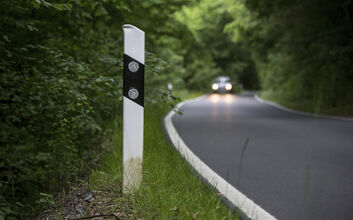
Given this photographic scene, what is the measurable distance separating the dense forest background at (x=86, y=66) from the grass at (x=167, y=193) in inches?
28.6

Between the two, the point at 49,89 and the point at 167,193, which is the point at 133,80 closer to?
the point at 167,193

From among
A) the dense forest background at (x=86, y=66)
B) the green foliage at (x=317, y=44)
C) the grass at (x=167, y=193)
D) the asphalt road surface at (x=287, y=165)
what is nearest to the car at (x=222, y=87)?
the dense forest background at (x=86, y=66)

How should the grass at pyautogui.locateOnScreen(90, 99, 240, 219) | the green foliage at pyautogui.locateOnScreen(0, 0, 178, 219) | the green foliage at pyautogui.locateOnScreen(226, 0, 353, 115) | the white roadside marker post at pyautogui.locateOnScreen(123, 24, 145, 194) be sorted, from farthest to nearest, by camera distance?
1. the green foliage at pyautogui.locateOnScreen(226, 0, 353, 115)
2. the green foliage at pyautogui.locateOnScreen(0, 0, 178, 219)
3. the white roadside marker post at pyautogui.locateOnScreen(123, 24, 145, 194)
4. the grass at pyautogui.locateOnScreen(90, 99, 240, 219)

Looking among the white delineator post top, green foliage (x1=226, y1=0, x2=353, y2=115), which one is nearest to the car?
green foliage (x1=226, y1=0, x2=353, y2=115)

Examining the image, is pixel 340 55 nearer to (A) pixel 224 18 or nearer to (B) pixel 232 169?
(B) pixel 232 169

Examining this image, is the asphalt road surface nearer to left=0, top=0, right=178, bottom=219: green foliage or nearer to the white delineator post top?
the white delineator post top

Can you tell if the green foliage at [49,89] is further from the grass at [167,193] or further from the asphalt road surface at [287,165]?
the asphalt road surface at [287,165]

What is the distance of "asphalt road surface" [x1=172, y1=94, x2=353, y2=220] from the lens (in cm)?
409

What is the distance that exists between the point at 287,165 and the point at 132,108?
10.3 feet

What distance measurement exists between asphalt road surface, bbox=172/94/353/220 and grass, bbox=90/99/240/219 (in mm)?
533

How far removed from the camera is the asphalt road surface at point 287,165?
409 cm

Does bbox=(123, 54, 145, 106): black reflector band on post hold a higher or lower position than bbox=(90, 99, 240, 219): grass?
higher

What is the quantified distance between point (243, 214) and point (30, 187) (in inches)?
193

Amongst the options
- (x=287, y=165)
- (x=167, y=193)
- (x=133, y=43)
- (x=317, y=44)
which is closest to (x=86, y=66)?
(x=133, y=43)
